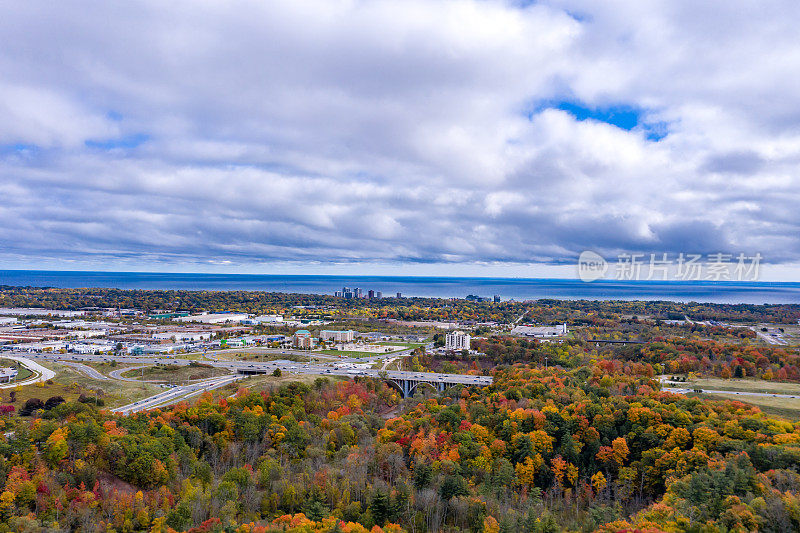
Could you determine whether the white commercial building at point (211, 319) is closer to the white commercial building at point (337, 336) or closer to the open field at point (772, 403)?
the white commercial building at point (337, 336)

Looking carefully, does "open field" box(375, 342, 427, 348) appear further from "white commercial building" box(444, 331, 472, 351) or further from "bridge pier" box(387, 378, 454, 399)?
"bridge pier" box(387, 378, 454, 399)

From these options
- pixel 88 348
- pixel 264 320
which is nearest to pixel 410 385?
pixel 88 348

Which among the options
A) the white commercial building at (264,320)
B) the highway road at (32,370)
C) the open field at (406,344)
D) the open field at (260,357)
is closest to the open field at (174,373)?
the highway road at (32,370)

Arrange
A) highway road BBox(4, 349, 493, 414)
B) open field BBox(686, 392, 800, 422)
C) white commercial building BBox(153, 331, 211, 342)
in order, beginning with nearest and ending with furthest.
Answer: open field BBox(686, 392, 800, 422) → highway road BBox(4, 349, 493, 414) → white commercial building BBox(153, 331, 211, 342)

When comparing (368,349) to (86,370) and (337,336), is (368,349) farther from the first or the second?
(86,370)

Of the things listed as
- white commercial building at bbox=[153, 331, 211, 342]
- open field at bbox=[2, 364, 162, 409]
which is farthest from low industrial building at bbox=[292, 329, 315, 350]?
open field at bbox=[2, 364, 162, 409]

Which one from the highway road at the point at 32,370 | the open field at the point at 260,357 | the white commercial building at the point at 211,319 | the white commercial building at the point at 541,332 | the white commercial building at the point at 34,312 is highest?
the white commercial building at the point at 541,332
